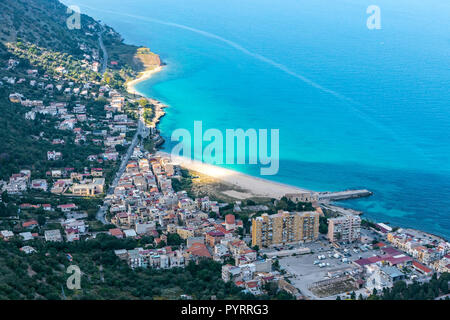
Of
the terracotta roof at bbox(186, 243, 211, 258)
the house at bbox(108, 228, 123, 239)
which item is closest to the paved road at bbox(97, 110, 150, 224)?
the house at bbox(108, 228, 123, 239)

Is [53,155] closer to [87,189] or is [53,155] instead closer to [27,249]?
[87,189]

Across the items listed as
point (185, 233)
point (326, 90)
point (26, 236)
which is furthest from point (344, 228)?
point (326, 90)

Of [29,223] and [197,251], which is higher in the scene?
[29,223]

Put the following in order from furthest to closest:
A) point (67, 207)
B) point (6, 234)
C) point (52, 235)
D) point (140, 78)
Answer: point (140, 78) → point (67, 207) → point (52, 235) → point (6, 234)

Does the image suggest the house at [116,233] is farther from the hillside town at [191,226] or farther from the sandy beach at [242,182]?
the sandy beach at [242,182]

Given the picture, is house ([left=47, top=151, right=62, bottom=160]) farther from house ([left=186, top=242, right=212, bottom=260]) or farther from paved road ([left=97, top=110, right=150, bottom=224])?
house ([left=186, top=242, right=212, bottom=260])

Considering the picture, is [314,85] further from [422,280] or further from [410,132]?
[422,280]
